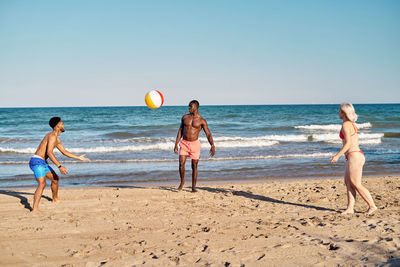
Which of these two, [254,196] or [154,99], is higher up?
[154,99]

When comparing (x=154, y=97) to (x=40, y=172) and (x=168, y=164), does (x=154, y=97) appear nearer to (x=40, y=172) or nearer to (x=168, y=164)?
(x=40, y=172)

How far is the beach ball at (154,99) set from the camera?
27.5 feet

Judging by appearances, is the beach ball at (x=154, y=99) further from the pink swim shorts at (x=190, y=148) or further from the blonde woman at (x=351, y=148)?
the blonde woman at (x=351, y=148)

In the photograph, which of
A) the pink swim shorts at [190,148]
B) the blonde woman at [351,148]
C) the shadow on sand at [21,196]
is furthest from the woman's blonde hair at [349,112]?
the shadow on sand at [21,196]

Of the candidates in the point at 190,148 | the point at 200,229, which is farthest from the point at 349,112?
the point at 190,148

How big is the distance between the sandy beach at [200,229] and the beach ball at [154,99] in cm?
195

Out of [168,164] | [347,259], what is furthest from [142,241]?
[168,164]

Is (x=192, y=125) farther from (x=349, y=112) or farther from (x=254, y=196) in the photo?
(x=349, y=112)

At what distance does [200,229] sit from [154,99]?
4.07 meters

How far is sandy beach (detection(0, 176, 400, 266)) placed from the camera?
3980mm

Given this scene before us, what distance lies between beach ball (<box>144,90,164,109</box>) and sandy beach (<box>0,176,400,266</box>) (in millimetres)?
1950

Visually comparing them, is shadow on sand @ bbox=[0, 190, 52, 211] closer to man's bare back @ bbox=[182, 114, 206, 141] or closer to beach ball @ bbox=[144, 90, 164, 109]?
beach ball @ bbox=[144, 90, 164, 109]

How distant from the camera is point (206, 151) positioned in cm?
1581

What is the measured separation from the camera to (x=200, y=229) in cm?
511
